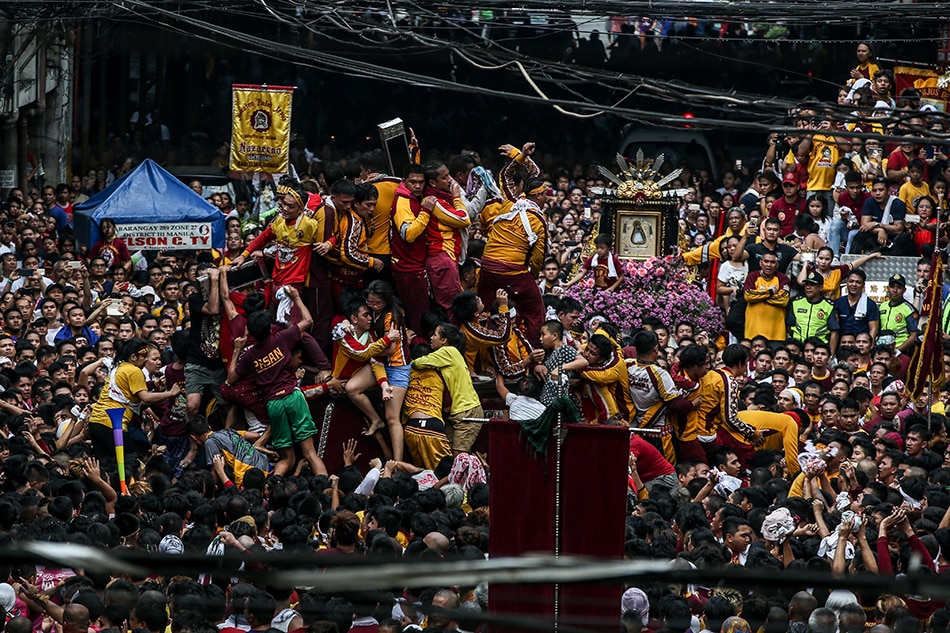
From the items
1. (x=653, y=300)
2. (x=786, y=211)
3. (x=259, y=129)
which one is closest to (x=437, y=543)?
(x=653, y=300)

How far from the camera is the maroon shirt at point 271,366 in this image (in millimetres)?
12891

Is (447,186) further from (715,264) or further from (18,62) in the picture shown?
(18,62)

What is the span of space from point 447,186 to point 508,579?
31.5ft

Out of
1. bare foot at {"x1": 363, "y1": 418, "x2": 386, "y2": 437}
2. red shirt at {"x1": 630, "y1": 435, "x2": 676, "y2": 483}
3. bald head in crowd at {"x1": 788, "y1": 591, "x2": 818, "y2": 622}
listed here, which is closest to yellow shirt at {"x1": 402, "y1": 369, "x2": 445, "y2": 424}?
bare foot at {"x1": 363, "y1": 418, "x2": 386, "y2": 437}

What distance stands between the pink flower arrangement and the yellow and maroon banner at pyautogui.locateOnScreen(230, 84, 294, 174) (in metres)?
5.73

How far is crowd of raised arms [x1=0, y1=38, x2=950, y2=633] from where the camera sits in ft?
29.1

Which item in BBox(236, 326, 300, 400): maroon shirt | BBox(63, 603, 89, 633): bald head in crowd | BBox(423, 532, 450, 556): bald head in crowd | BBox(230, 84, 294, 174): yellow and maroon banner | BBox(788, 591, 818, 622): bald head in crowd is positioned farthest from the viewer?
BBox(230, 84, 294, 174): yellow and maroon banner

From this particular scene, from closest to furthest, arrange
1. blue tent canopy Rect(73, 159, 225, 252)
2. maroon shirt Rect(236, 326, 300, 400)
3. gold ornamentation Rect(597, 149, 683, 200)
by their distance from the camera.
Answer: maroon shirt Rect(236, 326, 300, 400) < gold ornamentation Rect(597, 149, 683, 200) < blue tent canopy Rect(73, 159, 225, 252)

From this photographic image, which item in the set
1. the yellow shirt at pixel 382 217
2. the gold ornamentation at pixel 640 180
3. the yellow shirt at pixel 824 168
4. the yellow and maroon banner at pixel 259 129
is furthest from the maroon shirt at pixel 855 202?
the yellow shirt at pixel 382 217

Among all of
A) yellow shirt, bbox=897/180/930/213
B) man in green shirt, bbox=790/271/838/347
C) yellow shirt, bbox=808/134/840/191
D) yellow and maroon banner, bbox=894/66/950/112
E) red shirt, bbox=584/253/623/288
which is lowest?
man in green shirt, bbox=790/271/838/347

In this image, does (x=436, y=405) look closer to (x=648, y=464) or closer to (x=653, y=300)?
(x=648, y=464)

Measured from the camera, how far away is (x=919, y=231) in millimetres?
19438

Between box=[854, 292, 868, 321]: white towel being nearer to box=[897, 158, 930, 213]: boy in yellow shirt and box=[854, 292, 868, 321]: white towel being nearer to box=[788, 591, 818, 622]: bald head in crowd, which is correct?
box=[897, 158, 930, 213]: boy in yellow shirt

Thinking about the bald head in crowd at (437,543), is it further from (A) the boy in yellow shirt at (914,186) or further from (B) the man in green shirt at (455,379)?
(A) the boy in yellow shirt at (914,186)
